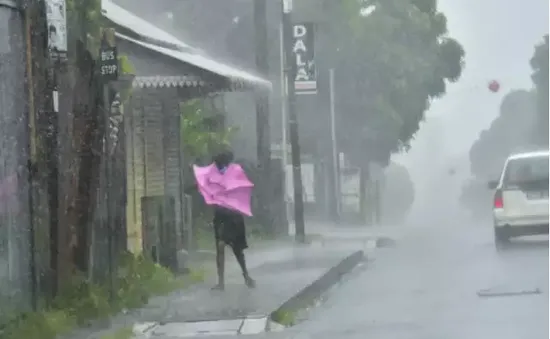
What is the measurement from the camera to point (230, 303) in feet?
40.2

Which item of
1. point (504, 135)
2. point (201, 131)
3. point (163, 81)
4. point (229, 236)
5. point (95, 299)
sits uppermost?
point (163, 81)

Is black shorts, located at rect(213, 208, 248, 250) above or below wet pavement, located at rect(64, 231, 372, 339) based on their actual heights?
above

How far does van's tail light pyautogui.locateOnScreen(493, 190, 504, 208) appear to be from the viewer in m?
12.5

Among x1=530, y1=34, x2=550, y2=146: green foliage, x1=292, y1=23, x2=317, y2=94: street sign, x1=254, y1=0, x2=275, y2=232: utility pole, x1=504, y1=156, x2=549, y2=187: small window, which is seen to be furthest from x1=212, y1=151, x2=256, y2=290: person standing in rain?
x1=530, y1=34, x2=550, y2=146: green foliage

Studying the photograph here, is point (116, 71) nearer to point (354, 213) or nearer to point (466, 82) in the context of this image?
point (466, 82)

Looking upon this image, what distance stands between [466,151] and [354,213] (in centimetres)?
658

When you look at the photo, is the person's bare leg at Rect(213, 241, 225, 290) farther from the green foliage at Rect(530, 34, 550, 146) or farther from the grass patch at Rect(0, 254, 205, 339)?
the green foliage at Rect(530, 34, 550, 146)

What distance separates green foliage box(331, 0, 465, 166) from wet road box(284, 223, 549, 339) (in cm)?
94

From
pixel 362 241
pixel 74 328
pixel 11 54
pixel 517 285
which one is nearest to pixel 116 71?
pixel 11 54

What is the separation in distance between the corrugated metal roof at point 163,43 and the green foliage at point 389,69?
38.2 inches

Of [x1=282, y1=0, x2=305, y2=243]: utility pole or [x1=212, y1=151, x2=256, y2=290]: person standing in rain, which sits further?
[x1=282, y1=0, x2=305, y2=243]: utility pole

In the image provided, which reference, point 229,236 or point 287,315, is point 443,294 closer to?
point 287,315

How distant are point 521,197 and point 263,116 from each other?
2409 millimetres

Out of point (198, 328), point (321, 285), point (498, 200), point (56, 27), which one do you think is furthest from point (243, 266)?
point (56, 27)
